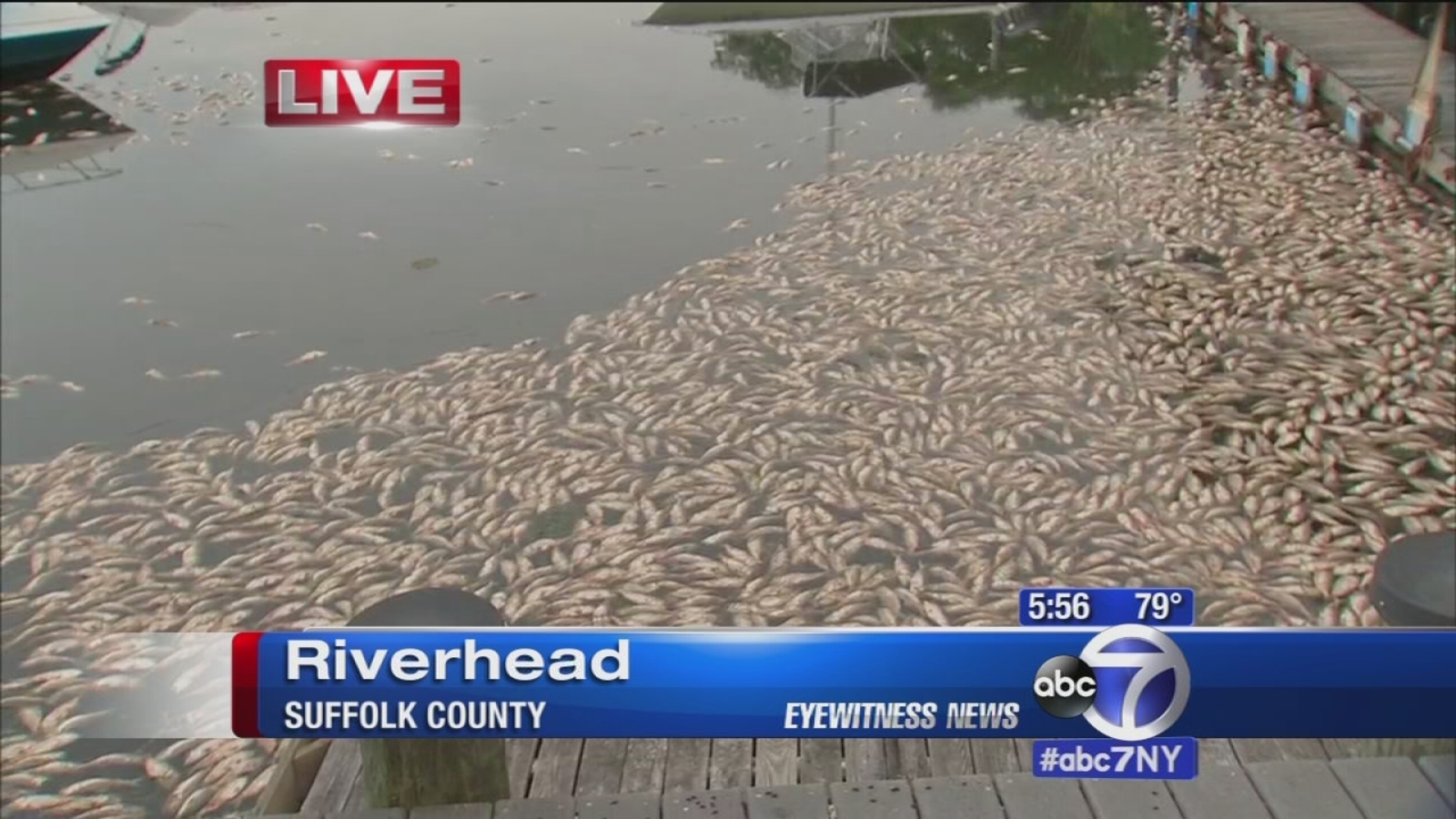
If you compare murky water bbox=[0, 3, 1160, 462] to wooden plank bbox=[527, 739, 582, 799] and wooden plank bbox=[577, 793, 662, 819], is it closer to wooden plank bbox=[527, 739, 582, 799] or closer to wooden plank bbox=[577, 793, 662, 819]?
wooden plank bbox=[527, 739, 582, 799]

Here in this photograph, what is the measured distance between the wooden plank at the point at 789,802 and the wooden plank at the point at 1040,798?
64 centimetres

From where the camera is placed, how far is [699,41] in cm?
2375

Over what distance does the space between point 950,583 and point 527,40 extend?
19512 millimetres

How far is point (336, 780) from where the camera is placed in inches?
203

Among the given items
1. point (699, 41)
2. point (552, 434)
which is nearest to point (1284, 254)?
point (552, 434)

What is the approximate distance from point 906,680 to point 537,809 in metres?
1.83

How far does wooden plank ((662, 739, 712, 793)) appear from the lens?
205 inches

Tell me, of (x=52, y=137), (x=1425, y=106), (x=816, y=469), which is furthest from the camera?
(x=52, y=137)

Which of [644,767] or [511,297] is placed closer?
[644,767]

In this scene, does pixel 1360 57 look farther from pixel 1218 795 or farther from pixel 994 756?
pixel 1218 795

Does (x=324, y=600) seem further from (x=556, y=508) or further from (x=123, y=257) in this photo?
(x=123, y=257)

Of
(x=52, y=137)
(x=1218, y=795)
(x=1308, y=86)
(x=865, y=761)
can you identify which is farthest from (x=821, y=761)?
(x=52, y=137)

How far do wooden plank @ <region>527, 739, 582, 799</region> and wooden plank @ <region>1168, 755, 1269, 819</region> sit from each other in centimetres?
231

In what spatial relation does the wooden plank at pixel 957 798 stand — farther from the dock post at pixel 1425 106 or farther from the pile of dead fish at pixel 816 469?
the dock post at pixel 1425 106
